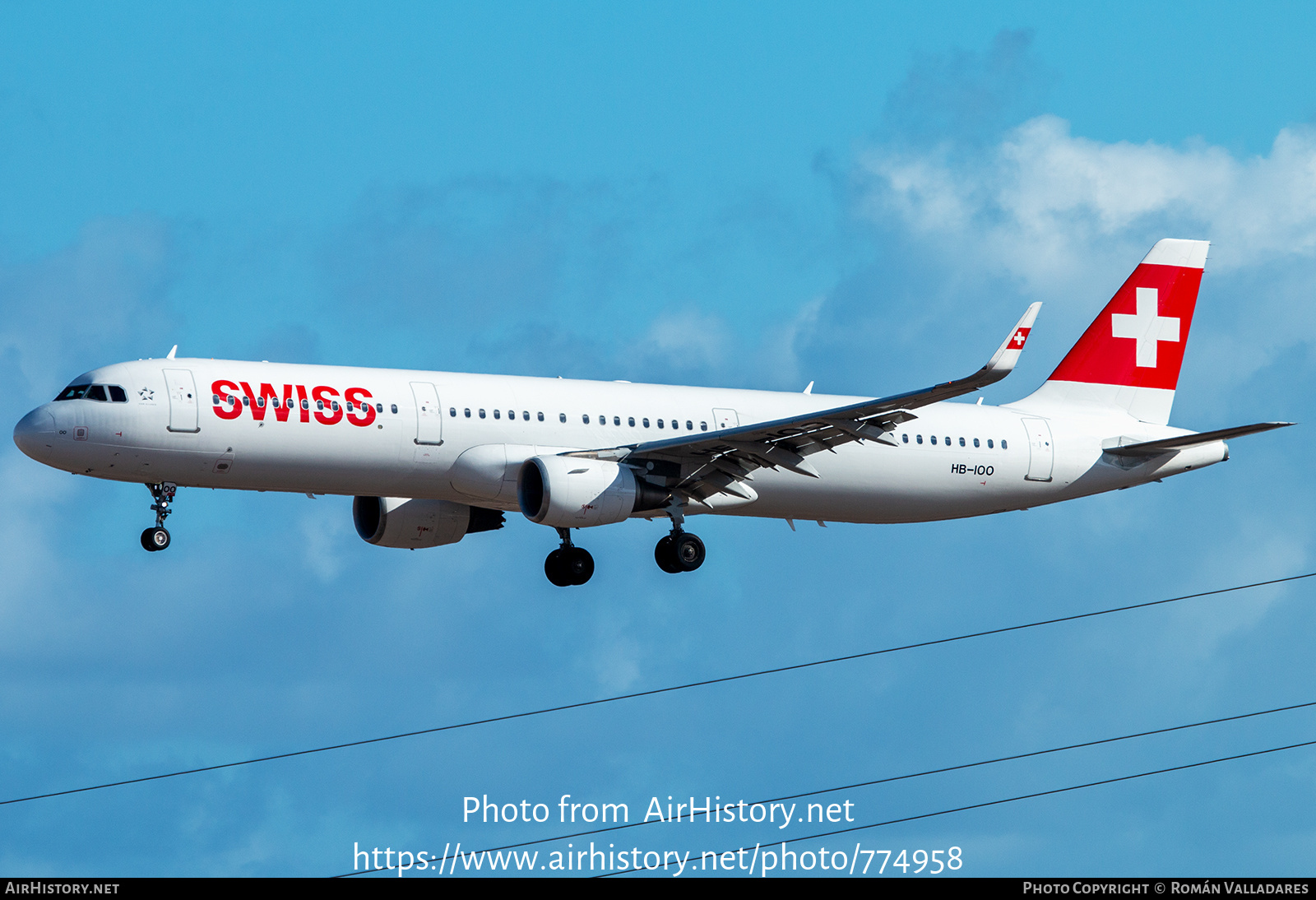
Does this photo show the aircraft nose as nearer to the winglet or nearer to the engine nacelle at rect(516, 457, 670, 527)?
the engine nacelle at rect(516, 457, 670, 527)

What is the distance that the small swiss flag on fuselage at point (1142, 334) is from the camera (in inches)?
2362

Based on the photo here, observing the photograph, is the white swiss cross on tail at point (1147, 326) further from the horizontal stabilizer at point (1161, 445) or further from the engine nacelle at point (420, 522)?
the engine nacelle at point (420, 522)

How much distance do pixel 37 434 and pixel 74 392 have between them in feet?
4.48

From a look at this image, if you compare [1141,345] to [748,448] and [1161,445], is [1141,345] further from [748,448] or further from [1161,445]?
[748,448]

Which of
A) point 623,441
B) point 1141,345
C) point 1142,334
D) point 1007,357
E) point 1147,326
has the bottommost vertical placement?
point 1007,357

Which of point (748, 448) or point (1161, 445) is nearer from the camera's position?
point (748, 448)

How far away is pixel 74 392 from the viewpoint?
1885 inches

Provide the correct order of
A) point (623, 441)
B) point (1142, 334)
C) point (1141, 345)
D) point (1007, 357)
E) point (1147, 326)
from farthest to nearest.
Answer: point (1147, 326) → point (1142, 334) → point (1141, 345) → point (623, 441) → point (1007, 357)

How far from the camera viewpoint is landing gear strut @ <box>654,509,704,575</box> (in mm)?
53125

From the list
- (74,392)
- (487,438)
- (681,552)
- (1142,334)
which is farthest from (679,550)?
(1142,334)

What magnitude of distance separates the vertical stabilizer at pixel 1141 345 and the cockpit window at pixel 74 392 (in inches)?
1066

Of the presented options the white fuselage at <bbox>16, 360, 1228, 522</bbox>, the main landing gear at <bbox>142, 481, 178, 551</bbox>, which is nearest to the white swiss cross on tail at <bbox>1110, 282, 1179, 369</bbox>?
the white fuselage at <bbox>16, 360, 1228, 522</bbox>

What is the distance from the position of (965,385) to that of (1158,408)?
711 inches

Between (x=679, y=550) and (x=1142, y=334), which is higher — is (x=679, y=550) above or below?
below
